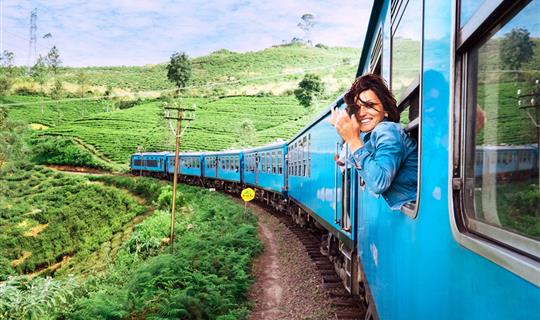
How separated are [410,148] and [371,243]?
1796mm

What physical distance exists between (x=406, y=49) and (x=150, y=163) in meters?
45.1

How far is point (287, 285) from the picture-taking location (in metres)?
8.86

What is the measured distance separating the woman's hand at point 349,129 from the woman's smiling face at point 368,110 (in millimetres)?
171

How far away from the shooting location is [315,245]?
36.8 feet

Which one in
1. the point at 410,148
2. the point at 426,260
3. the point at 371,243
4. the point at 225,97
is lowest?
the point at 371,243

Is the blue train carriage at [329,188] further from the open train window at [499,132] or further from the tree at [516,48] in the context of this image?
the tree at [516,48]

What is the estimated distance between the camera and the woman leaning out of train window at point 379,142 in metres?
2.04

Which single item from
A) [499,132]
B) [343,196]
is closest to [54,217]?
[343,196]

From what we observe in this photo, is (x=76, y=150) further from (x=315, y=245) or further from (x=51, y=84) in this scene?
(x=315, y=245)

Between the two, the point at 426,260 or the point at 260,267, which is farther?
the point at 260,267

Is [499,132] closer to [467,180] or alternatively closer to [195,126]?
[467,180]

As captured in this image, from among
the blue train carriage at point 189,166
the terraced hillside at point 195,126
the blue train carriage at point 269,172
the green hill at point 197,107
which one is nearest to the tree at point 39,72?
the green hill at point 197,107

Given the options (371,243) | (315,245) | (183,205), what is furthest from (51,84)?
(371,243)

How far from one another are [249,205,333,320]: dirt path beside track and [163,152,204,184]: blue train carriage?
2022 centimetres
